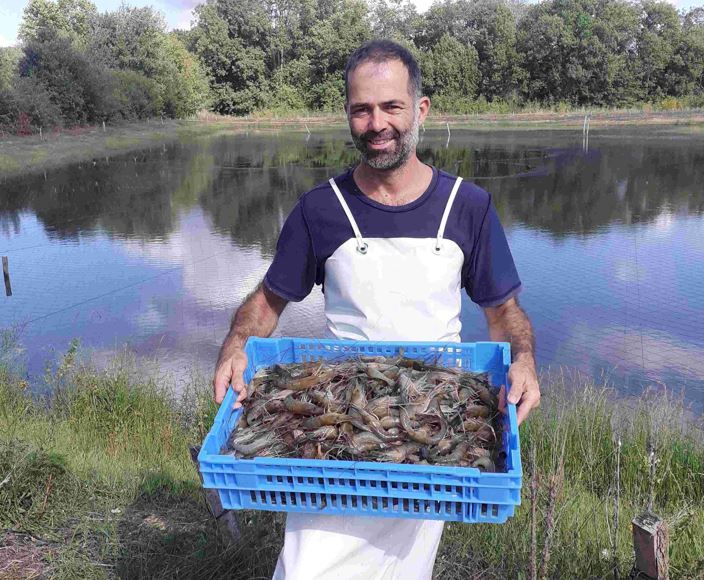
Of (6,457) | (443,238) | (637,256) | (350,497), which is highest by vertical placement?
(443,238)

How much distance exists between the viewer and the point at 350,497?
2162 millimetres

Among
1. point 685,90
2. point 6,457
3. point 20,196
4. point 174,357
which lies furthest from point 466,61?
point 6,457

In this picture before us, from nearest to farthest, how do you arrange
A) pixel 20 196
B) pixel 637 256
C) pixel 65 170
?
pixel 637 256
pixel 20 196
pixel 65 170

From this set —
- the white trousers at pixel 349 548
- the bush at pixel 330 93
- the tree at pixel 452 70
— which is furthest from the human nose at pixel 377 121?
the bush at pixel 330 93

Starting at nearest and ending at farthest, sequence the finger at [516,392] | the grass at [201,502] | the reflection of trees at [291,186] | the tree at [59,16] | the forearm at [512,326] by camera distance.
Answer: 1. the finger at [516,392]
2. the forearm at [512,326]
3. the grass at [201,502]
4. the reflection of trees at [291,186]
5. the tree at [59,16]

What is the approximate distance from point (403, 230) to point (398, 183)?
0.75 feet

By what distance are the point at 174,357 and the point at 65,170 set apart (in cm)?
2178

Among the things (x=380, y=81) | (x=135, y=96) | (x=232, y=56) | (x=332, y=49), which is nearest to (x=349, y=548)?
(x=380, y=81)

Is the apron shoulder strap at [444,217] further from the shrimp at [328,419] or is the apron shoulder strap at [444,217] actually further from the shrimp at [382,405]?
the shrimp at [328,419]

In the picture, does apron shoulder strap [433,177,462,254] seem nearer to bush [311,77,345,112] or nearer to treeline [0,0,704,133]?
treeline [0,0,704,133]

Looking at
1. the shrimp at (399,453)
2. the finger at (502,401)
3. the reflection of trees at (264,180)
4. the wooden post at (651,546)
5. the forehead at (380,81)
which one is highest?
the forehead at (380,81)

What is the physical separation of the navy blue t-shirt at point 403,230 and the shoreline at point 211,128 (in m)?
24.6

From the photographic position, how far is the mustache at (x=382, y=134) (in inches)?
119

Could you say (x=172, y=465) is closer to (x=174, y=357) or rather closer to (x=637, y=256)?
(x=174, y=357)
